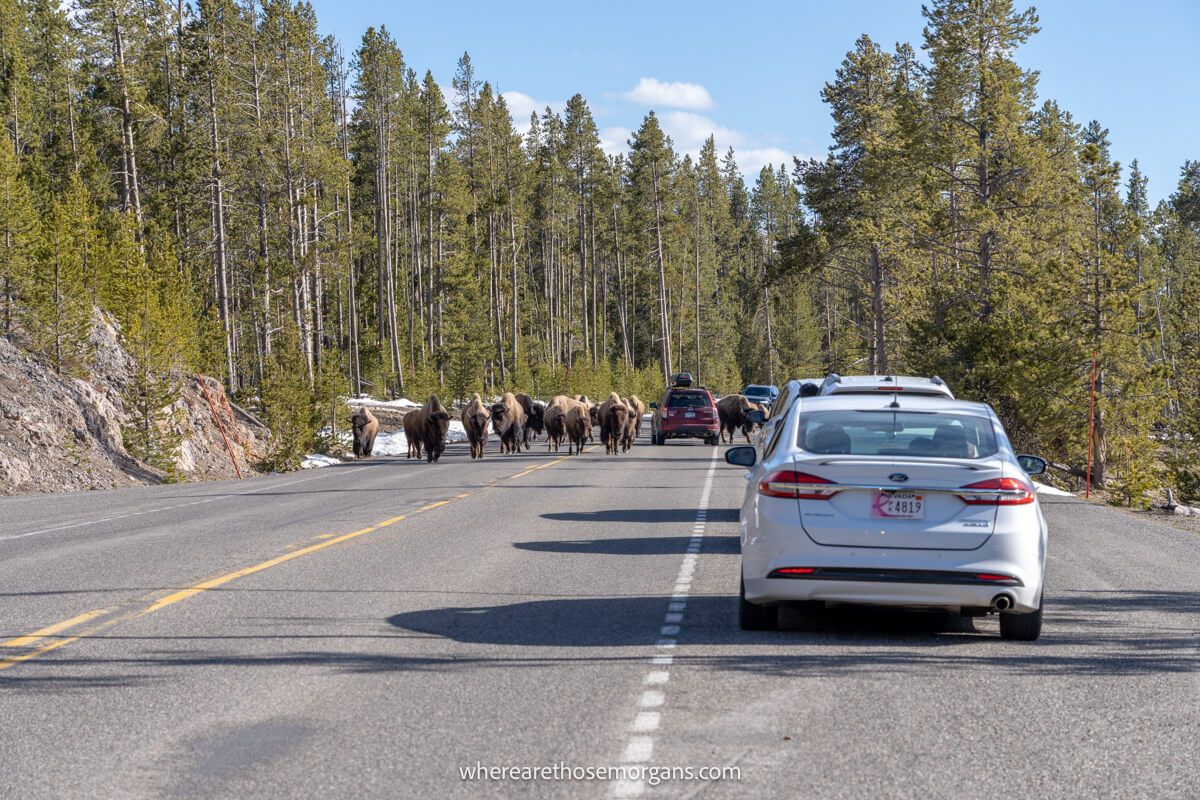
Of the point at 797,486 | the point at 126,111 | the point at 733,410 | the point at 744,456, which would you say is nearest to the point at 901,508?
the point at 797,486

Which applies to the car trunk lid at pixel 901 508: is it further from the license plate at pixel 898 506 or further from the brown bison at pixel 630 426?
the brown bison at pixel 630 426

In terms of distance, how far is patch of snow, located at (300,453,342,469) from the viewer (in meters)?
34.2

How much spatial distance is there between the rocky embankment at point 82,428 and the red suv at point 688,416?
13.0m

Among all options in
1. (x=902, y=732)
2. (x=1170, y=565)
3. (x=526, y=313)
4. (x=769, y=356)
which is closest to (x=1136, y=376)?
(x=1170, y=565)

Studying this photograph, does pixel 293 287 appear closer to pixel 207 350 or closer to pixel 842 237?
pixel 207 350

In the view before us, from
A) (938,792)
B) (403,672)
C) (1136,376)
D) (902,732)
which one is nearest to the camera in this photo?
(938,792)

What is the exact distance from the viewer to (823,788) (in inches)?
199

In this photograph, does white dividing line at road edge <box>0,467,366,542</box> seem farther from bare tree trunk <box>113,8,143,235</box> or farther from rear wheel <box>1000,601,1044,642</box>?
bare tree trunk <box>113,8,143,235</box>

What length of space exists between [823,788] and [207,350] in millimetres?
34902

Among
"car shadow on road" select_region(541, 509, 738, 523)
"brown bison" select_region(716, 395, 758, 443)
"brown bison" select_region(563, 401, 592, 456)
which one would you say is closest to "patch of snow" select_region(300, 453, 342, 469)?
"brown bison" select_region(563, 401, 592, 456)

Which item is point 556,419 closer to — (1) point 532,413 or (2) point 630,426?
(2) point 630,426

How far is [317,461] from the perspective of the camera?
116ft

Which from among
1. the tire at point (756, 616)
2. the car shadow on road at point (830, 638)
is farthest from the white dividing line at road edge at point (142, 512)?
the tire at point (756, 616)

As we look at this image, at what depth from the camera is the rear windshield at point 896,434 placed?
8.55 meters
